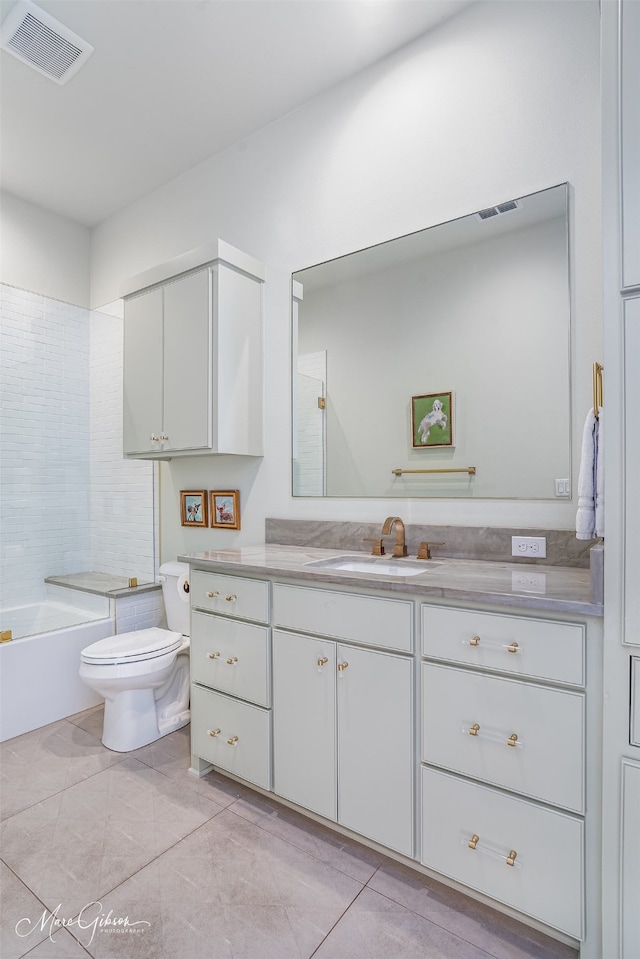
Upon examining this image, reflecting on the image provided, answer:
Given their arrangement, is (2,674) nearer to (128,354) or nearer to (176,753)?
(176,753)

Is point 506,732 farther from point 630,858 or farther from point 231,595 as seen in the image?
point 231,595

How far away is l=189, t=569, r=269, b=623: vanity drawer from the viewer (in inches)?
71.7

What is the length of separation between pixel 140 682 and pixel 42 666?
0.68 meters

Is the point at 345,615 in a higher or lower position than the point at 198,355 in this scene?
lower

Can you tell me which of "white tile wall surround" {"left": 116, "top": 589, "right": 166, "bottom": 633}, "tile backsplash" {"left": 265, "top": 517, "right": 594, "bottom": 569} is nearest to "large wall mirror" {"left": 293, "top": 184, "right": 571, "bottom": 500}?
"tile backsplash" {"left": 265, "top": 517, "right": 594, "bottom": 569}

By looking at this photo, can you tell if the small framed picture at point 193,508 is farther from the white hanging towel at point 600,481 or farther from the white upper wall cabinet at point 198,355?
the white hanging towel at point 600,481

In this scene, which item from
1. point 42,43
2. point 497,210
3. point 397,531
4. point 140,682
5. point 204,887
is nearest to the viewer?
point 204,887

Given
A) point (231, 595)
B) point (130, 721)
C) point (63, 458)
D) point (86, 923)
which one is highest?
point (63, 458)

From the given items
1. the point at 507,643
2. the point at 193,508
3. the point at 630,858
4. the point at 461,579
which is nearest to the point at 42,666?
the point at 193,508

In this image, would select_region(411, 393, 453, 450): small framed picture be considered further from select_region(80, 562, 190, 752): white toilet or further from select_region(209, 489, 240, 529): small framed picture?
select_region(80, 562, 190, 752): white toilet

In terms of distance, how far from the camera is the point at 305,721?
1.71 meters

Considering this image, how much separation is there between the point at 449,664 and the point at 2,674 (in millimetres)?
2168

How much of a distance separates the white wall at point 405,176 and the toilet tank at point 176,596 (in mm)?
237

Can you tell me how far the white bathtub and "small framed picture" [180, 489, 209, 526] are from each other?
72cm
